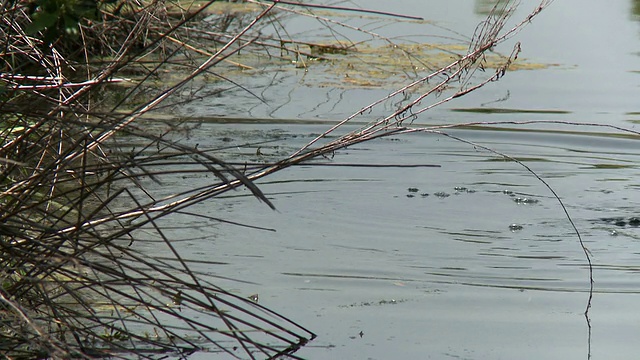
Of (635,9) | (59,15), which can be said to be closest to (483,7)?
(635,9)

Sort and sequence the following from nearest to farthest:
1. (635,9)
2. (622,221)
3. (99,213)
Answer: (99,213) → (622,221) → (635,9)

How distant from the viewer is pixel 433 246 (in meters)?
4.52

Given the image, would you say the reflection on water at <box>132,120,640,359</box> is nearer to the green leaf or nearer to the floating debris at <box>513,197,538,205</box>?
the floating debris at <box>513,197,538,205</box>

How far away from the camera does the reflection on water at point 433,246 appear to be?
11.3 ft

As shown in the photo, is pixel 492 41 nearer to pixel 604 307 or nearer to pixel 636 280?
pixel 604 307

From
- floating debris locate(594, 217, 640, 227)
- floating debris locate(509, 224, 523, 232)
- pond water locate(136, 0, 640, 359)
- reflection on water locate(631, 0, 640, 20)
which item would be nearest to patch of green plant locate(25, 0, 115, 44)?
pond water locate(136, 0, 640, 359)

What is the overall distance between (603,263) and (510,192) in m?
1.28

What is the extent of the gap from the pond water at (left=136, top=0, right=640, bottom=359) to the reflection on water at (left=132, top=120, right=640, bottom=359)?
0.01m

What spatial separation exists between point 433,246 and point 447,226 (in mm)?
355

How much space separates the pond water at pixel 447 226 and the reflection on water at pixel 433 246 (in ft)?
0.03

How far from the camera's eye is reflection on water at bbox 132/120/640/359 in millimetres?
3439

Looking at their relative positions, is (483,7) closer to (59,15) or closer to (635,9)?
(635,9)

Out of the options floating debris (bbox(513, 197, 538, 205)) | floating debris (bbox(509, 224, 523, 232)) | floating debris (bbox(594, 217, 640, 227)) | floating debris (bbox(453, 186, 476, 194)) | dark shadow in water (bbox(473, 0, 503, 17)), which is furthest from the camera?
dark shadow in water (bbox(473, 0, 503, 17))

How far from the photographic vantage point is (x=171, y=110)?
260 inches
